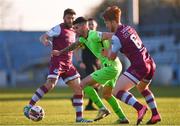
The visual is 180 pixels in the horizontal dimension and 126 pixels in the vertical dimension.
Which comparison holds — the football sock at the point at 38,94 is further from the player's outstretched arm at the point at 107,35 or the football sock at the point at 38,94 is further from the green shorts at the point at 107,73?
the player's outstretched arm at the point at 107,35

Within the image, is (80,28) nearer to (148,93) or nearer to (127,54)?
(127,54)

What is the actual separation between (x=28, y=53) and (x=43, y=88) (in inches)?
1868

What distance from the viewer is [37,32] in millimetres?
63094

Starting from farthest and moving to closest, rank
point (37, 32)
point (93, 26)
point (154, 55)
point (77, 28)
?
point (37, 32) → point (154, 55) → point (93, 26) → point (77, 28)

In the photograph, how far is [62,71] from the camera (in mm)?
16953

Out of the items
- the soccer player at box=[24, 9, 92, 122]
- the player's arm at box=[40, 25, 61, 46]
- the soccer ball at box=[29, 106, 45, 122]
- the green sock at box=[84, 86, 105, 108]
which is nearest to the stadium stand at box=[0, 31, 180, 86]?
the soccer player at box=[24, 9, 92, 122]

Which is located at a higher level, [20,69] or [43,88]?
[43,88]

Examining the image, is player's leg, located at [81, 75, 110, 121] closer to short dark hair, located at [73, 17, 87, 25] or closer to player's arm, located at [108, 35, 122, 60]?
short dark hair, located at [73, 17, 87, 25]

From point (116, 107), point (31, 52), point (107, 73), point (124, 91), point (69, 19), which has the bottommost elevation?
point (31, 52)

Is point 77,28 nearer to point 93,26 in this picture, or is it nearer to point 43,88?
point 43,88

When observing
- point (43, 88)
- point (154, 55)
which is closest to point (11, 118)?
point (43, 88)

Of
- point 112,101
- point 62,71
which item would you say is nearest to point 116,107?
point 112,101

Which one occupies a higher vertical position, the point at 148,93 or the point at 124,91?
the point at 124,91

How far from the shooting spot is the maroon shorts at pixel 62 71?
16.9 m
